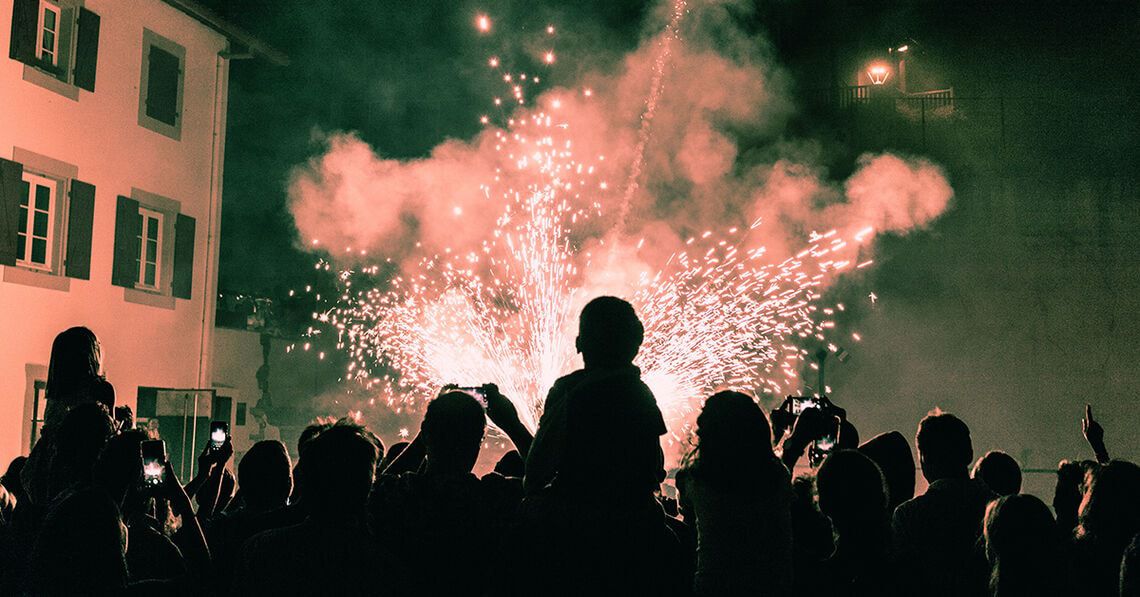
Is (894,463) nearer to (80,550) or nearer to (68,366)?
(80,550)

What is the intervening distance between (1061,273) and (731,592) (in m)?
20.8

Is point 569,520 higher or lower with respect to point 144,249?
lower

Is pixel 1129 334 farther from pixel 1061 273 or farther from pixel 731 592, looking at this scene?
pixel 731 592

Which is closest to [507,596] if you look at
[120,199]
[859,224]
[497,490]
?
[497,490]

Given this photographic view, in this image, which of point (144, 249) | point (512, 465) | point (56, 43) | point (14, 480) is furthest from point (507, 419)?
point (144, 249)

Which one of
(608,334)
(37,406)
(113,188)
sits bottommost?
(37,406)

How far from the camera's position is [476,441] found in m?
3.53

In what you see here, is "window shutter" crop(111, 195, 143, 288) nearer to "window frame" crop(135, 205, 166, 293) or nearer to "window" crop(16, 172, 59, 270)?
"window frame" crop(135, 205, 166, 293)

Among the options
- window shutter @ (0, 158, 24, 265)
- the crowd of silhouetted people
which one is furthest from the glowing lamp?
the crowd of silhouetted people

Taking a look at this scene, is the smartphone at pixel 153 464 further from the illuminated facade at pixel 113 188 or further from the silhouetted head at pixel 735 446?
the illuminated facade at pixel 113 188

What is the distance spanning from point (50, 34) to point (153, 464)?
13789 mm

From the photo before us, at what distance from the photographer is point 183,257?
17953mm

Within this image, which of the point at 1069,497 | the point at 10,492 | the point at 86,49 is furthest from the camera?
the point at 86,49

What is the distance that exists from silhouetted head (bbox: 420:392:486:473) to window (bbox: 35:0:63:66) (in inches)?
571
